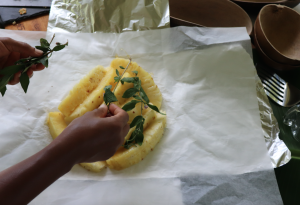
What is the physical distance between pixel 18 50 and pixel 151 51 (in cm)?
74

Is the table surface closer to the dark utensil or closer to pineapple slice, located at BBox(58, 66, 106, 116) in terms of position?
the dark utensil

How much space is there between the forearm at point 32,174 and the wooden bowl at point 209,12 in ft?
4.37

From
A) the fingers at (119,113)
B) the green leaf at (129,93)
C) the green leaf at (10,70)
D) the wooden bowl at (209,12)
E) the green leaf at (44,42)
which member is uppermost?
the green leaf at (44,42)

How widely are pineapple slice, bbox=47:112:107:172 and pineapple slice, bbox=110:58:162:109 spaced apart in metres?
0.42

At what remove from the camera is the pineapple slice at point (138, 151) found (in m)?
1.05

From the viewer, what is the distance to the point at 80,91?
1.19 m

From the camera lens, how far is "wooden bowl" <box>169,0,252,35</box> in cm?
163

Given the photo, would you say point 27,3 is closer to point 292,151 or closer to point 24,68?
point 24,68

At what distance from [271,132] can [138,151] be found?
735mm

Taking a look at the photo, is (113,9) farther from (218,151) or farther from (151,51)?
(218,151)

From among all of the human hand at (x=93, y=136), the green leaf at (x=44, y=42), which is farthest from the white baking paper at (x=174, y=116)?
the green leaf at (x=44, y=42)

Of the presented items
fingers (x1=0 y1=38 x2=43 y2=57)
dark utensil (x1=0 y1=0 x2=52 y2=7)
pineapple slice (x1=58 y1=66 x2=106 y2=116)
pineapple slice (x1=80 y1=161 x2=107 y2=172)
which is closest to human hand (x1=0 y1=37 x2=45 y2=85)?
fingers (x1=0 y1=38 x2=43 y2=57)

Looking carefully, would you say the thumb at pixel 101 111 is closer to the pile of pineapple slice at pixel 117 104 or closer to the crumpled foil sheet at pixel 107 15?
the pile of pineapple slice at pixel 117 104

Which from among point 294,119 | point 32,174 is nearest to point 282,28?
point 294,119
